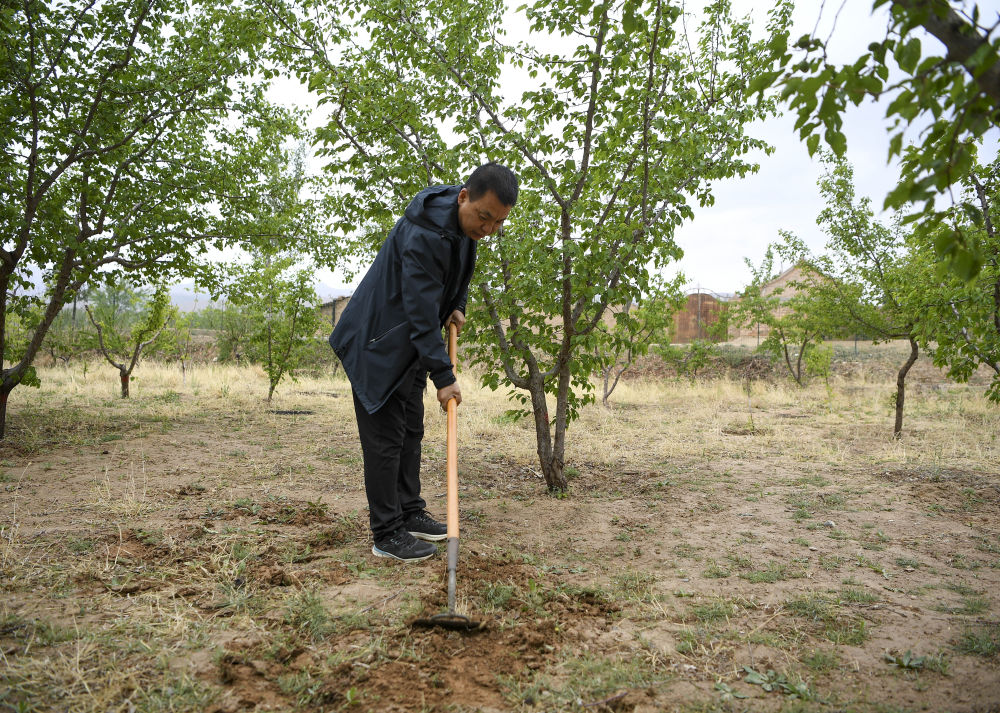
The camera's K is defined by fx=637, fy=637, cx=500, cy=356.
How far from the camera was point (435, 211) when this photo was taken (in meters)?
3.23

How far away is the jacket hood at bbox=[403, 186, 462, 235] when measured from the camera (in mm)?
3207

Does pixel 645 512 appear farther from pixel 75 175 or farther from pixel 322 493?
pixel 75 175

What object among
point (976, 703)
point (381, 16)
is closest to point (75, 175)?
point (381, 16)

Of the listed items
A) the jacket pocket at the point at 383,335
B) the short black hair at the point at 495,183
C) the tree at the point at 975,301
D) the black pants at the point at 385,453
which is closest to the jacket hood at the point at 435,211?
the short black hair at the point at 495,183

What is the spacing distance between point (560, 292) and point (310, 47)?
2.88 metres

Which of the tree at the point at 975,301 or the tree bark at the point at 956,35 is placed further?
the tree at the point at 975,301

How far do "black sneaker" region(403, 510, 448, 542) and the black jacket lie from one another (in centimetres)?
91

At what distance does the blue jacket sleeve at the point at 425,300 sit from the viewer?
10.1 feet

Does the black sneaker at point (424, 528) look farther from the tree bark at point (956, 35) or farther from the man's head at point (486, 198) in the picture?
the tree bark at point (956, 35)

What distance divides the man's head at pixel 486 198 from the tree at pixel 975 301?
4103 mm

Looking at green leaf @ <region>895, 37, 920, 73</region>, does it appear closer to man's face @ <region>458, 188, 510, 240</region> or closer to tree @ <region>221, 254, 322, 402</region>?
man's face @ <region>458, 188, 510, 240</region>

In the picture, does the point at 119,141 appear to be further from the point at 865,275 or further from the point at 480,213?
the point at 865,275

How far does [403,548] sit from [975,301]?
17.8 feet

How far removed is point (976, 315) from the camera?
19.1 feet
